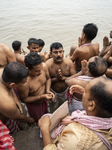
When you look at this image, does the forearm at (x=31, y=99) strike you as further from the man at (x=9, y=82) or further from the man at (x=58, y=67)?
the man at (x=58, y=67)

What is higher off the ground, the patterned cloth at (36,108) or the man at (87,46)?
the man at (87,46)

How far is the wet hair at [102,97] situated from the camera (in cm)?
106

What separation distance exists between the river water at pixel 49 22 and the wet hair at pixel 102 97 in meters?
6.41

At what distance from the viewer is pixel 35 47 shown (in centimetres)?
373

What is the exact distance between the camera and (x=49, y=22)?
36.8ft

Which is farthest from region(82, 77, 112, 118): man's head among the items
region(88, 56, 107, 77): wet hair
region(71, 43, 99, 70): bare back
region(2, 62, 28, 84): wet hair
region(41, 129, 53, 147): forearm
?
region(71, 43, 99, 70): bare back

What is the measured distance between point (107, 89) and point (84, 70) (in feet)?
5.01

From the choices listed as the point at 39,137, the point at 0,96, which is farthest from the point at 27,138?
the point at 0,96

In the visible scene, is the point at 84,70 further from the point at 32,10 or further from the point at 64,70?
the point at 32,10

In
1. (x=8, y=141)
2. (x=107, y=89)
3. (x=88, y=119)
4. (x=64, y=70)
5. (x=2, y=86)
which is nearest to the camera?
(x=107, y=89)

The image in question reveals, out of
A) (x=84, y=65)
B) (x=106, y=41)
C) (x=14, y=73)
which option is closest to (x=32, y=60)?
(x=14, y=73)

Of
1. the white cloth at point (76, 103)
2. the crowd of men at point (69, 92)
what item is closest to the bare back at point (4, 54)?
the crowd of men at point (69, 92)

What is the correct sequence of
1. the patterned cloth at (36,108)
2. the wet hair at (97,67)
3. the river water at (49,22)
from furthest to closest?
the river water at (49,22)
the patterned cloth at (36,108)
the wet hair at (97,67)

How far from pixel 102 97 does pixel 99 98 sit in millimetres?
33
